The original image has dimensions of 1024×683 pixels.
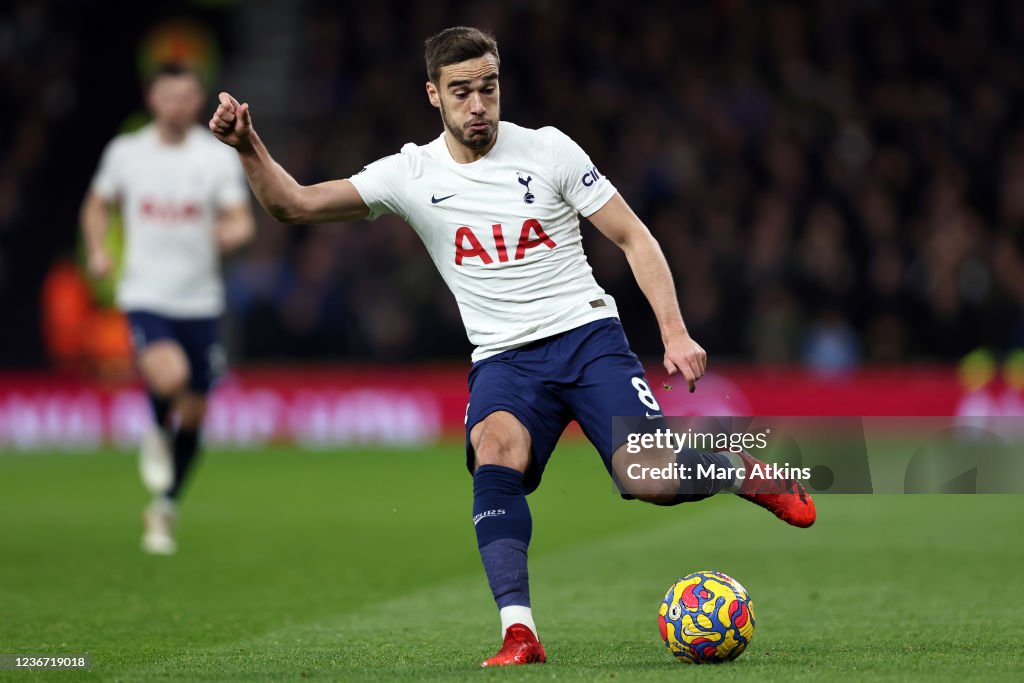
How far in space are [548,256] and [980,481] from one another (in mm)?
8749

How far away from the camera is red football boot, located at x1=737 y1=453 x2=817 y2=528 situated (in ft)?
19.3

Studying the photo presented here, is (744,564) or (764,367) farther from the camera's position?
(764,367)

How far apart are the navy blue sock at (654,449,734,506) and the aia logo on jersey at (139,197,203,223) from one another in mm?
5150

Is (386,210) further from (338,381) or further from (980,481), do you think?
(338,381)

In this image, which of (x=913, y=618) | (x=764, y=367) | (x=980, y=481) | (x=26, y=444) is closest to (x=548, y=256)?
(x=913, y=618)

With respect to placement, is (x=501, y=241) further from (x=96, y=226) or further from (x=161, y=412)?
(x=96, y=226)

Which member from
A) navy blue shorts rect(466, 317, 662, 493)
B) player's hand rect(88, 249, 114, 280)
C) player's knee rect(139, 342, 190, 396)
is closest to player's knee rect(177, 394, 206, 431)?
player's knee rect(139, 342, 190, 396)

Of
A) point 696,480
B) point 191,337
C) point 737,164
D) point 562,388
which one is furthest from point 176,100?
point 737,164

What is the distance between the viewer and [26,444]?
732 inches

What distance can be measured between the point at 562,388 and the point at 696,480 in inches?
23.2

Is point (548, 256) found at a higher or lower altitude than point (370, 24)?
lower

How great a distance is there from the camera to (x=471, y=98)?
5.78 m

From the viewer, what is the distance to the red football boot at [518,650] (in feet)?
17.3

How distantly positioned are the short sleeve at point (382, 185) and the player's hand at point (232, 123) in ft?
1.45
